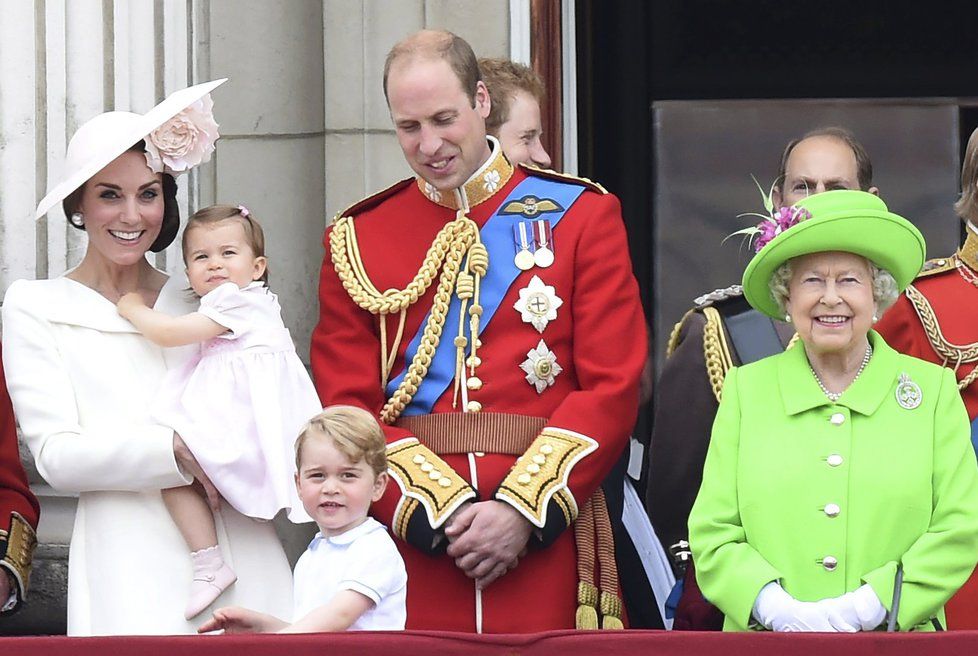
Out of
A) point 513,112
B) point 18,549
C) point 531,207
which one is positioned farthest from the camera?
point 513,112

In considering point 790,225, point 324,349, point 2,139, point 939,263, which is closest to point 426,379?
point 324,349

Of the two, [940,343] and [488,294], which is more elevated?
[488,294]

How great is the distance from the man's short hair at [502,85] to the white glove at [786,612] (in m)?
1.46

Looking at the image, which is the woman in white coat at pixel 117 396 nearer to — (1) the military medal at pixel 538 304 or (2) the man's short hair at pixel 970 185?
(1) the military medal at pixel 538 304

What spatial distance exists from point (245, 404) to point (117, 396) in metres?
0.26

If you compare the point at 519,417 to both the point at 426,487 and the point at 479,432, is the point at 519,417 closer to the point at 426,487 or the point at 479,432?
the point at 479,432

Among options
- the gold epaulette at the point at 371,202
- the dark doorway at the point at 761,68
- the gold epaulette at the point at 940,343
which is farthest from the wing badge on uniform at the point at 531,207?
the dark doorway at the point at 761,68

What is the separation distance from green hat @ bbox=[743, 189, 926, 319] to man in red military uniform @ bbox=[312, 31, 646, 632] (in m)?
0.48

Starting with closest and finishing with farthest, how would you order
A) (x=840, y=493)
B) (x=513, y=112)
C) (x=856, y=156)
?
(x=840, y=493) → (x=856, y=156) → (x=513, y=112)

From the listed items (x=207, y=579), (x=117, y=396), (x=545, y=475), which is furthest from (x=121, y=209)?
(x=545, y=475)

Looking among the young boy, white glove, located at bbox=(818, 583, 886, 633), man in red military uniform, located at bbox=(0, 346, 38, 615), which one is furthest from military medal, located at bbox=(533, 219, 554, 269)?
man in red military uniform, located at bbox=(0, 346, 38, 615)

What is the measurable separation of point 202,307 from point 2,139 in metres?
1.41

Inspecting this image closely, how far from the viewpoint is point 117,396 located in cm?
429

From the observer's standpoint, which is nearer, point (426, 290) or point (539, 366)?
point (539, 366)
